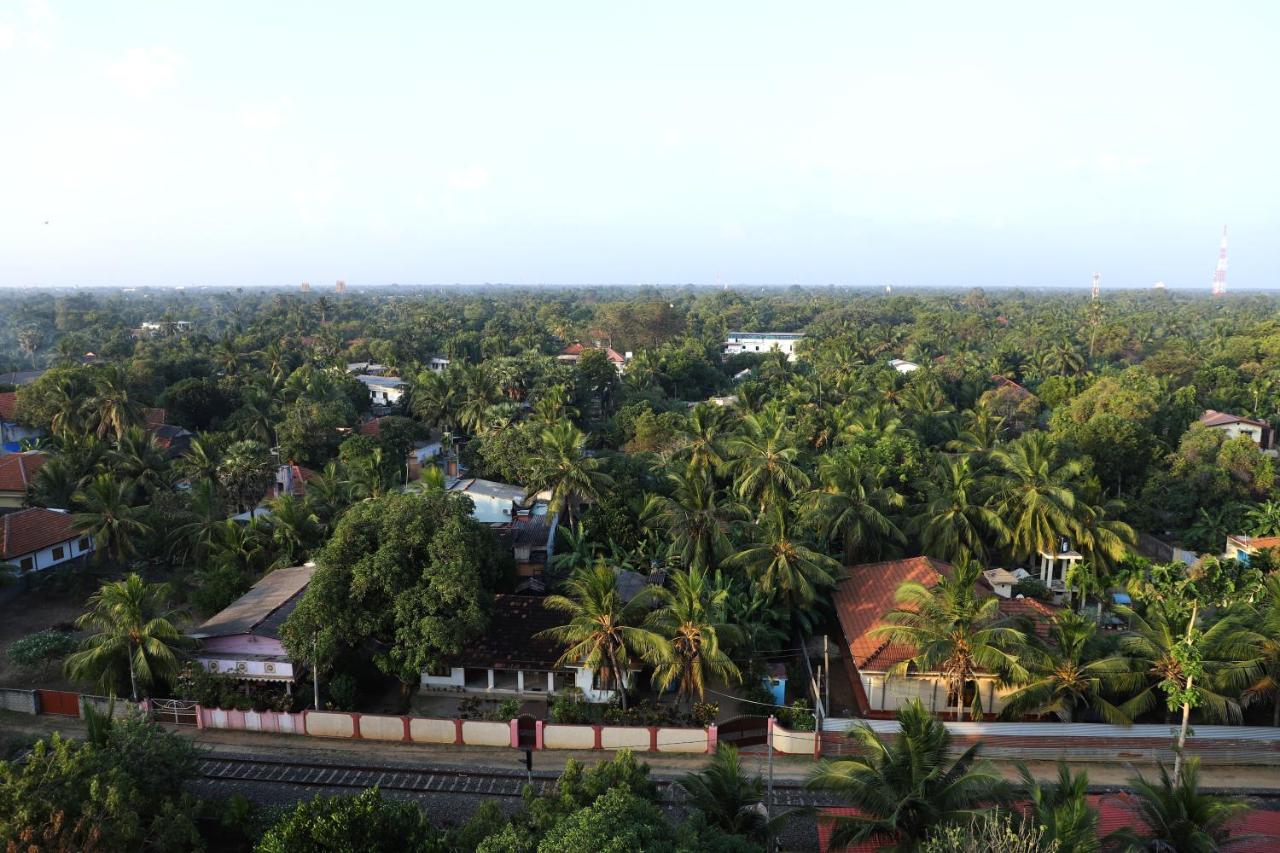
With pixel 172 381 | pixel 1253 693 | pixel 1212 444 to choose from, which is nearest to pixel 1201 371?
pixel 1212 444

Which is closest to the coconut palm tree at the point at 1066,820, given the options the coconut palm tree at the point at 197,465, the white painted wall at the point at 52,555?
the white painted wall at the point at 52,555

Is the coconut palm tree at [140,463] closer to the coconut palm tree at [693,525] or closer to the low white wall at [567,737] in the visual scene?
the coconut palm tree at [693,525]

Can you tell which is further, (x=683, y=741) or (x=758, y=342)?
(x=758, y=342)

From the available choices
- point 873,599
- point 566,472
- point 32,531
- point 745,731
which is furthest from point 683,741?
point 32,531

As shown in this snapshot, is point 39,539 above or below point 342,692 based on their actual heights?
above

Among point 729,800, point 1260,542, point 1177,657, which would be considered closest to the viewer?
point 729,800

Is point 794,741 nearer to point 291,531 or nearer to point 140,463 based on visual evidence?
point 291,531
